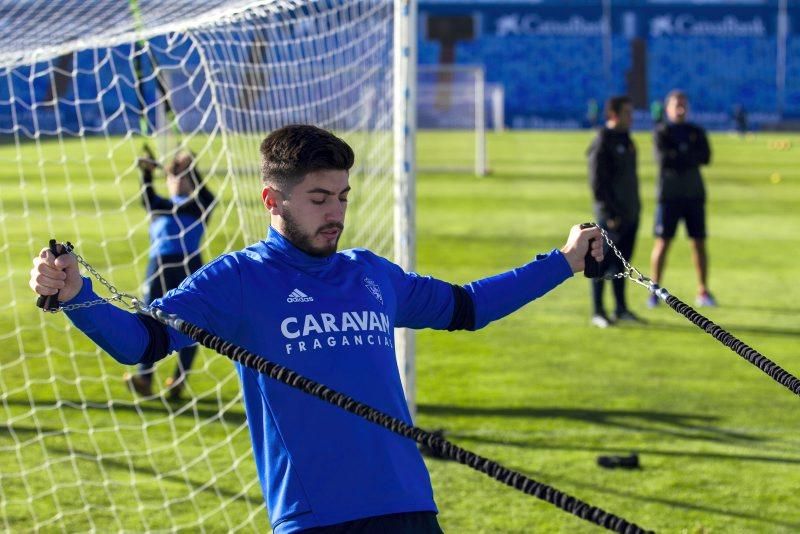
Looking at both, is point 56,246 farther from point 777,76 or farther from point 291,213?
point 777,76

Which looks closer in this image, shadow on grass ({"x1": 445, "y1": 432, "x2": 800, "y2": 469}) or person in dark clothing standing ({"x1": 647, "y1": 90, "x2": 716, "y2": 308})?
shadow on grass ({"x1": 445, "y1": 432, "x2": 800, "y2": 469})

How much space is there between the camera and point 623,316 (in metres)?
11.2

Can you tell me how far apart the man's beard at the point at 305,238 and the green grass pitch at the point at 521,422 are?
284 centimetres

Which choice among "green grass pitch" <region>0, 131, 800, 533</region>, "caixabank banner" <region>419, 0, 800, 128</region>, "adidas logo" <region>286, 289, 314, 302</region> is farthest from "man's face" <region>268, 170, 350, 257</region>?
"caixabank banner" <region>419, 0, 800, 128</region>

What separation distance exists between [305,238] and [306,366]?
1.14 ft

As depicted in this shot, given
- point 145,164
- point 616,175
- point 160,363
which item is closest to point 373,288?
point 145,164

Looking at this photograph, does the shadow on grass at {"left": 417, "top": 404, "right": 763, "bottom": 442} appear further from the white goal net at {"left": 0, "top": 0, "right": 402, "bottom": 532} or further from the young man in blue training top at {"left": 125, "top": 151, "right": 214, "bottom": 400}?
the young man in blue training top at {"left": 125, "top": 151, "right": 214, "bottom": 400}

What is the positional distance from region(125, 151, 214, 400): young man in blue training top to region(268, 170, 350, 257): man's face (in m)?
4.57

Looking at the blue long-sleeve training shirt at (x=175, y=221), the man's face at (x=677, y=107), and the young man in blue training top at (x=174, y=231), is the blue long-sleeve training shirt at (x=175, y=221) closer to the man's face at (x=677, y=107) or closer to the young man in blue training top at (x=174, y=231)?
the young man in blue training top at (x=174, y=231)

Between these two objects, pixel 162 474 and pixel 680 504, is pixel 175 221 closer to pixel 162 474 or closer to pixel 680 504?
pixel 162 474

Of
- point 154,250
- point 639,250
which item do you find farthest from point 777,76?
point 154,250

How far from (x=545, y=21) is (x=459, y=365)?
166ft

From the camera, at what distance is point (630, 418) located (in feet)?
26.3

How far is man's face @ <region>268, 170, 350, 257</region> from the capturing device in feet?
11.4
